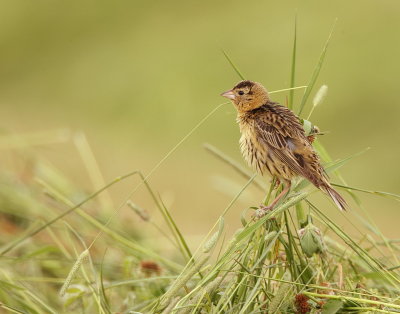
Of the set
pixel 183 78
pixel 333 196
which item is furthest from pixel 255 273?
pixel 183 78

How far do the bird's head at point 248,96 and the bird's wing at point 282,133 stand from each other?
9 cm

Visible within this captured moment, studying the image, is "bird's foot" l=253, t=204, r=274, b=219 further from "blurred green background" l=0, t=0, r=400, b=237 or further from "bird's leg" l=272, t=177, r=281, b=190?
"blurred green background" l=0, t=0, r=400, b=237

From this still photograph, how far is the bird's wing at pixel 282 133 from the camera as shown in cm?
334

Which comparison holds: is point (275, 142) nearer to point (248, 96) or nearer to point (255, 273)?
point (248, 96)

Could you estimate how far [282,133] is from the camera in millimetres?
3408

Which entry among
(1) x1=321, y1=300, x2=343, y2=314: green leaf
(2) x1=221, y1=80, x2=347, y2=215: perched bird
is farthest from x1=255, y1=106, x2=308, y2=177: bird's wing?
(1) x1=321, y1=300, x2=343, y2=314: green leaf

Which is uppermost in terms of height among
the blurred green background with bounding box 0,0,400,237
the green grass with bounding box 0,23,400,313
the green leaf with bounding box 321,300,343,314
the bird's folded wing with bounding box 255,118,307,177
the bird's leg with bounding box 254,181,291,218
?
the blurred green background with bounding box 0,0,400,237

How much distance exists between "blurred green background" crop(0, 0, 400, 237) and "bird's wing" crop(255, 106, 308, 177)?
448cm

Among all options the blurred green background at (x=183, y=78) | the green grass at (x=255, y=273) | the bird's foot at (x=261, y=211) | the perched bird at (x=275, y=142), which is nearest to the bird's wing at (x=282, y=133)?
the perched bird at (x=275, y=142)

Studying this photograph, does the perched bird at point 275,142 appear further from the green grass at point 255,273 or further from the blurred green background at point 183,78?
the blurred green background at point 183,78

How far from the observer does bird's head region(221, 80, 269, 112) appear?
3623 mm

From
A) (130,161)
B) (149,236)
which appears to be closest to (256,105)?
(149,236)

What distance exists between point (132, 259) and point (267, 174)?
57 centimetres

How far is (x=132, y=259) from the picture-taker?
136 inches
